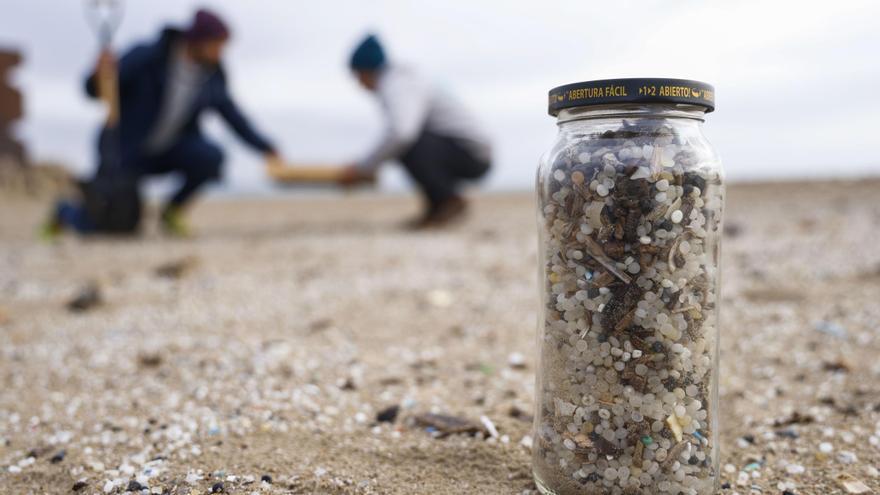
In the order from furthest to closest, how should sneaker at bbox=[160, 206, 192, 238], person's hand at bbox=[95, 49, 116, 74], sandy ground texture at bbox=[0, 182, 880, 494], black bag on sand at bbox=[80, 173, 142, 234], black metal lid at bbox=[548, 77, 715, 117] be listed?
sneaker at bbox=[160, 206, 192, 238], black bag on sand at bbox=[80, 173, 142, 234], person's hand at bbox=[95, 49, 116, 74], sandy ground texture at bbox=[0, 182, 880, 494], black metal lid at bbox=[548, 77, 715, 117]

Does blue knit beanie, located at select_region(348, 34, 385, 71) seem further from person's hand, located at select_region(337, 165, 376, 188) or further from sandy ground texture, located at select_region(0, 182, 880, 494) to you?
sandy ground texture, located at select_region(0, 182, 880, 494)

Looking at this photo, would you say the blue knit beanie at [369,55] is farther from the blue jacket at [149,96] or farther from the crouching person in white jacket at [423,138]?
the blue jacket at [149,96]

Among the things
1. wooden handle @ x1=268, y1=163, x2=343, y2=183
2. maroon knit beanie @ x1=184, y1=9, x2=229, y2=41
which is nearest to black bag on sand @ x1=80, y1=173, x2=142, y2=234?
wooden handle @ x1=268, y1=163, x2=343, y2=183

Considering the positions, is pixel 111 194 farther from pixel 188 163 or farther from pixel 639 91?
pixel 639 91

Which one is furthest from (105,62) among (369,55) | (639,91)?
(639,91)

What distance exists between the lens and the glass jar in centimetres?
146

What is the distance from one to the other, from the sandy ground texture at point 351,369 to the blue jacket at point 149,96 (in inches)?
63.6

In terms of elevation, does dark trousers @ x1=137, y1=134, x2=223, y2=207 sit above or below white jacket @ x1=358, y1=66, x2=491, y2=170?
below

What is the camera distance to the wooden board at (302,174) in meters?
6.80

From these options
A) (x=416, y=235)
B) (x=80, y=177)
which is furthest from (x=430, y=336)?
(x=80, y=177)

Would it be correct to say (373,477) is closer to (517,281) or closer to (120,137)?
(517,281)

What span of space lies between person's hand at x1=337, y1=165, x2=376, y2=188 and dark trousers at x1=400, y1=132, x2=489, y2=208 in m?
0.51

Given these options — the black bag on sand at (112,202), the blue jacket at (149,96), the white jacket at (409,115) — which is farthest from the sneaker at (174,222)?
the white jacket at (409,115)

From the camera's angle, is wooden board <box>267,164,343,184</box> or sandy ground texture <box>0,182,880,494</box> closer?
sandy ground texture <box>0,182,880,494</box>
